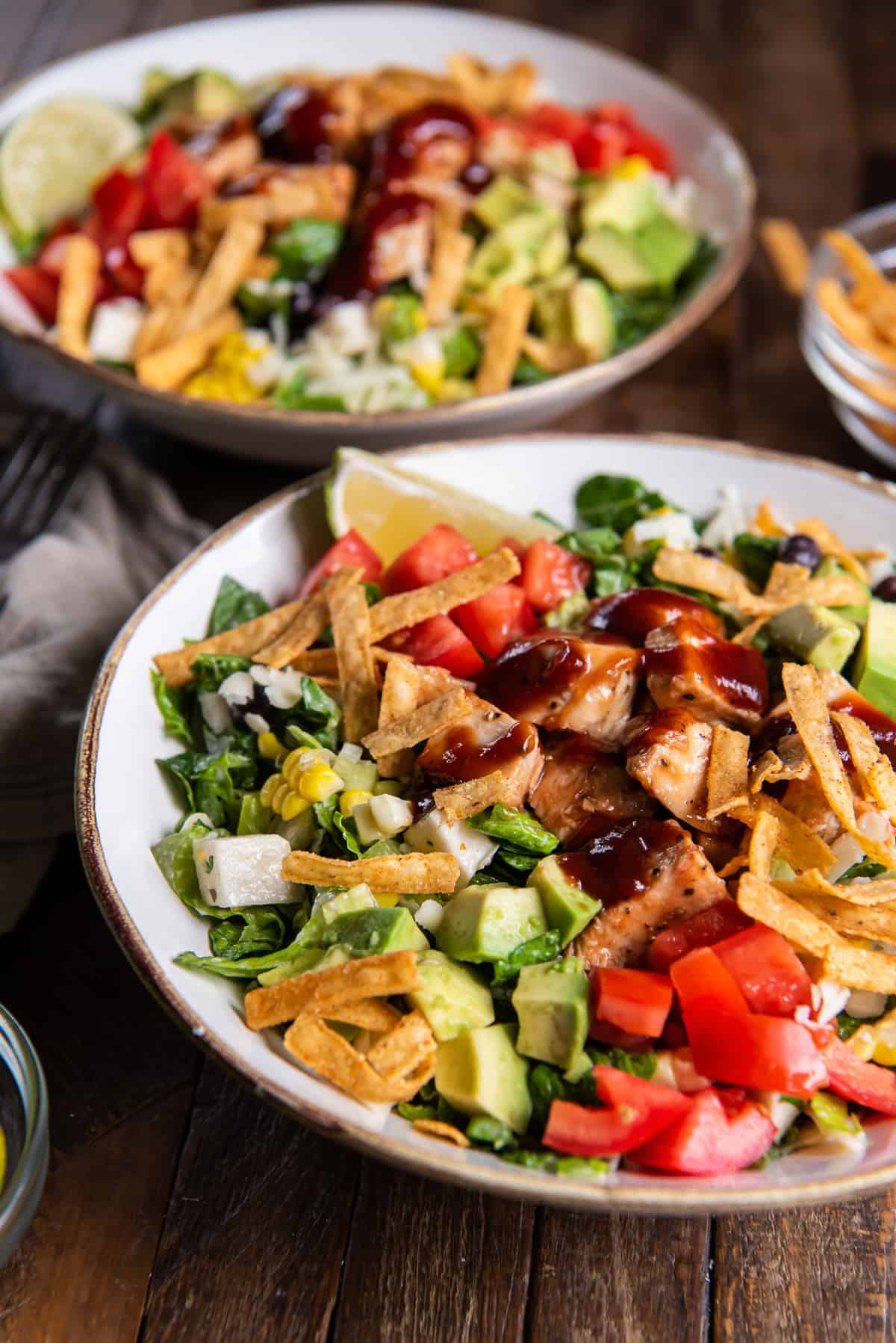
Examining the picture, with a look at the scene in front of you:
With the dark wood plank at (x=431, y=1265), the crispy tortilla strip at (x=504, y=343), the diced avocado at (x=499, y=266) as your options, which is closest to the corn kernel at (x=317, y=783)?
the dark wood plank at (x=431, y=1265)

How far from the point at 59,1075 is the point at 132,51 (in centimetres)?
491

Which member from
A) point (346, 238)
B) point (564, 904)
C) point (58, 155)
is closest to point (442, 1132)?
point (564, 904)

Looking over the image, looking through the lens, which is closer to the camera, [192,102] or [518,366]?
[518,366]

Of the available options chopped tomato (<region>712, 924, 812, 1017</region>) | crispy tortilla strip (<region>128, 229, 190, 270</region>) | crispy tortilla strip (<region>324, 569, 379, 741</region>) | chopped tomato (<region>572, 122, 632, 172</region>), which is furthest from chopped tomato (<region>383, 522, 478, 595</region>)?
chopped tomato (<region>572, 122, 632, 172</region>)

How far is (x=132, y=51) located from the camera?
6.01 meters

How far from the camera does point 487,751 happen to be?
2.92 meters

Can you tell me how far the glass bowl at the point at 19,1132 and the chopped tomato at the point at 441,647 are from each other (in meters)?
1.29

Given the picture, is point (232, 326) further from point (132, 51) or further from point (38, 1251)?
point (38, 1251)

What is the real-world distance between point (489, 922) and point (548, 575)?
1.15 metres

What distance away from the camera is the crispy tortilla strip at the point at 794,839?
2.79m

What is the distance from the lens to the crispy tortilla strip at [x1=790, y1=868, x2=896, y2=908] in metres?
2.67

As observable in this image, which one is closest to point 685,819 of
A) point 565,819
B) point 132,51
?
point 565,819

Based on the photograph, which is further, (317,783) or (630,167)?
(630,167)

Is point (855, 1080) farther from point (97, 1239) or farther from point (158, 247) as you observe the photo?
point (158, 247)
